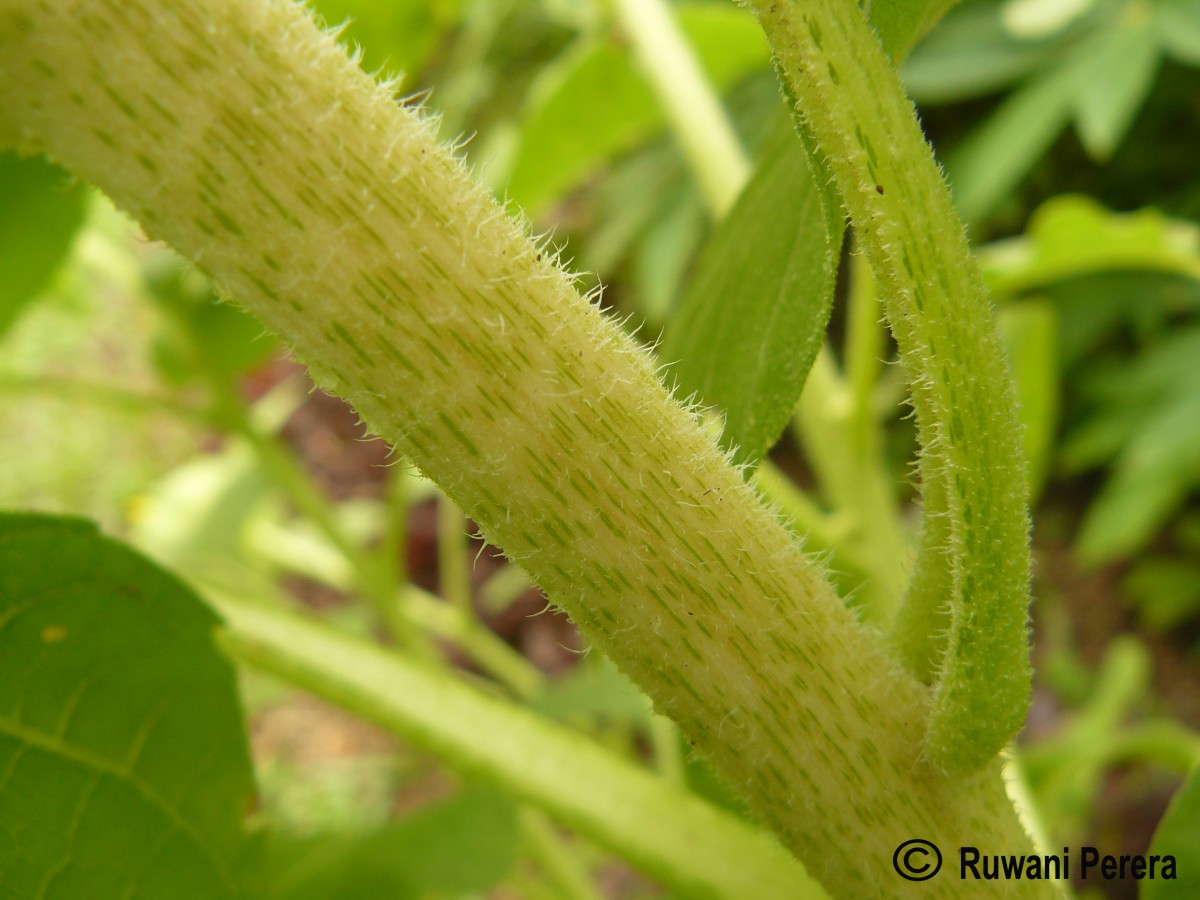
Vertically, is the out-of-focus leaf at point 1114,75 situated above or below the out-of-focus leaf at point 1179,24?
below

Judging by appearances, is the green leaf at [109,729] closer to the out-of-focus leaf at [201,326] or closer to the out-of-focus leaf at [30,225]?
the out-of-focus leaf at [30,225]

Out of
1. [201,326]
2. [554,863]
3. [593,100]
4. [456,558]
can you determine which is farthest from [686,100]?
[456,558]

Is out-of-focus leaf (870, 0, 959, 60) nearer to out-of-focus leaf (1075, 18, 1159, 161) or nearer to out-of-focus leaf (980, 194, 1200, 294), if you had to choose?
out-of-focus leaf (980, 194, 1200, 294)

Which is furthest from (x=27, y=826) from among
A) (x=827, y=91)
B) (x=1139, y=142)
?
(x=1139, y=142)

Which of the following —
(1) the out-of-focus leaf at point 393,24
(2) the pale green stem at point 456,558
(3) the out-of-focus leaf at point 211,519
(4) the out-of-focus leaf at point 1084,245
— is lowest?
(2) the pale green stem at point 456,558

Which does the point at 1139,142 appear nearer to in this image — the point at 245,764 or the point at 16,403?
the point at 245,764

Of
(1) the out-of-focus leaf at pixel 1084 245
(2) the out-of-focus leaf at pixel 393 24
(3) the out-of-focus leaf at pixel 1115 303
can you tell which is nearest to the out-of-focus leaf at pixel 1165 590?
(3) the out-of-focus leaf at pixel 1115 303
